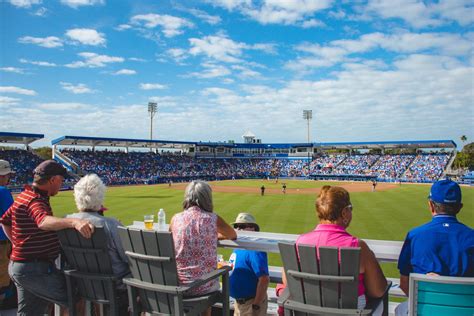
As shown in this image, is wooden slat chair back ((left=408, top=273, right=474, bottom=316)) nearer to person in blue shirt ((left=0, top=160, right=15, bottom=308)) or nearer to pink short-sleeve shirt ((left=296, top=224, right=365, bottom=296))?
pink short-sleeve shirt ((left=296, top=224, right=365, bottom=296))

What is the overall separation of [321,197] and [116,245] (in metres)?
1.96

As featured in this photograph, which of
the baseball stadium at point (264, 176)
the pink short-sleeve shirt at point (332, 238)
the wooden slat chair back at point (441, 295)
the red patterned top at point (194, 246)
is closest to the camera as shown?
the wooden slat chair back at point (441, 295)

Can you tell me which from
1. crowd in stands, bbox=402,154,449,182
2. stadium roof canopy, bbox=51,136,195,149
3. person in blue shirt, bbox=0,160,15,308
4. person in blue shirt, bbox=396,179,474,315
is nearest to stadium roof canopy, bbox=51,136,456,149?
stadium roof canopy, bbox=51,136,195,149

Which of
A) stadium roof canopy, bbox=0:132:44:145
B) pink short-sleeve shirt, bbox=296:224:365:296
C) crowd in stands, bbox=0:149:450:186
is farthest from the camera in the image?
crowd in stands, bbox=0:149:450:186

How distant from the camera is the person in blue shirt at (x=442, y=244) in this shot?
2869mm

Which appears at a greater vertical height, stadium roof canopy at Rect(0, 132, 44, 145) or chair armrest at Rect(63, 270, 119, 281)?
stadium roof canopy at Rect(0, 132, 44, 145)

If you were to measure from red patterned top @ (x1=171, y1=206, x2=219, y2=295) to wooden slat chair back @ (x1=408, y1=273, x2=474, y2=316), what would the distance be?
1729mm

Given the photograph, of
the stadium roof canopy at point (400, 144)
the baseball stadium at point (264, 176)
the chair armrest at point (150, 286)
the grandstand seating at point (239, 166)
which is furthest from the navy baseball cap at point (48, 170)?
the stadium roof canopy at point (400, 144)

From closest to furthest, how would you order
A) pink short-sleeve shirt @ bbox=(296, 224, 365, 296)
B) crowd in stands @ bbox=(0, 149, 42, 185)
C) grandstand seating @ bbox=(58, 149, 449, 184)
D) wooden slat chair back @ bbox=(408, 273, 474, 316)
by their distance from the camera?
wooden slat chair back @ bbox=(408, 273, 474, 316)
pink short-sleeve shirt @ bbox=(296, 224, 365, 296)
crowd in stands @ bbox=(0, 149, 42, 185)
grandstand seating @ bbox=(58, 149, 449, 184)

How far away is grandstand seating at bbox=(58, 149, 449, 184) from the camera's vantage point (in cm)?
5825

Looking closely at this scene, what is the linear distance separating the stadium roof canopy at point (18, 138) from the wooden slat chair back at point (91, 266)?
5322cm

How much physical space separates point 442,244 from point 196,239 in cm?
209

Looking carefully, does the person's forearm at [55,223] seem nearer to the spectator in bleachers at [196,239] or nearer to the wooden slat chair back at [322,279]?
the spectator in bleachers at [196,239]

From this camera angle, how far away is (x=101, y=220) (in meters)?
3.38
